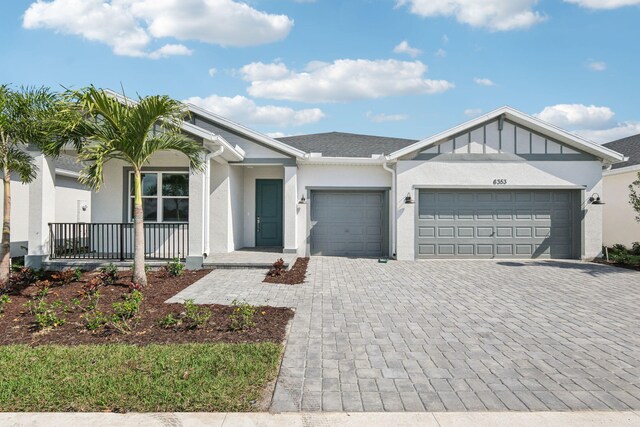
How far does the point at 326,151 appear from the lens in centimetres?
1397

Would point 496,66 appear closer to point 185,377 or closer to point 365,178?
point 365,178

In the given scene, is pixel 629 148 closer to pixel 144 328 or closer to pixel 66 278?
pixel 144 328

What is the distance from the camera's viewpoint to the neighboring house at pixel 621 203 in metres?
13.1

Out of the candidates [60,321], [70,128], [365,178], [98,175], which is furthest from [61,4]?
[365,178]

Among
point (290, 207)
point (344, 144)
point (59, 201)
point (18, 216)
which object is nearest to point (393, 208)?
point (290, 207)

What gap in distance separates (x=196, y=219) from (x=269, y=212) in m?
4.42

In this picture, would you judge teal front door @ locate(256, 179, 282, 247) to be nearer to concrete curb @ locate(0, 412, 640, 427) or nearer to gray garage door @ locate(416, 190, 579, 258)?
gray garage door @ locate(416, 190, 579, 258)

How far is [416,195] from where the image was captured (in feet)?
39.8

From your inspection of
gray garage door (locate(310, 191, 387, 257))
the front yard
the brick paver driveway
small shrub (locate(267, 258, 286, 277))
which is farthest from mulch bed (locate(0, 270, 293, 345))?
gray garage door (locate(310, 191, 387, 257))

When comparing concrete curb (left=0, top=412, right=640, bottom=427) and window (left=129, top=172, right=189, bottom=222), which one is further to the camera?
window (left=129, top=172, right=189, bottom=222)

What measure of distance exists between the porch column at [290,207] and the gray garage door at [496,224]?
410 cm

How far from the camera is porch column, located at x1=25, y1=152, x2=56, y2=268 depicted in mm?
9742

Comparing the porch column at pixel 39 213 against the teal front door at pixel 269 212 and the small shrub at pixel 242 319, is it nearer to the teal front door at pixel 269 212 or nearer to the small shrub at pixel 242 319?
the teal front door at pixel 269 212

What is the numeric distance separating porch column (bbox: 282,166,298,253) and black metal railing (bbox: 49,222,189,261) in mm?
3049
